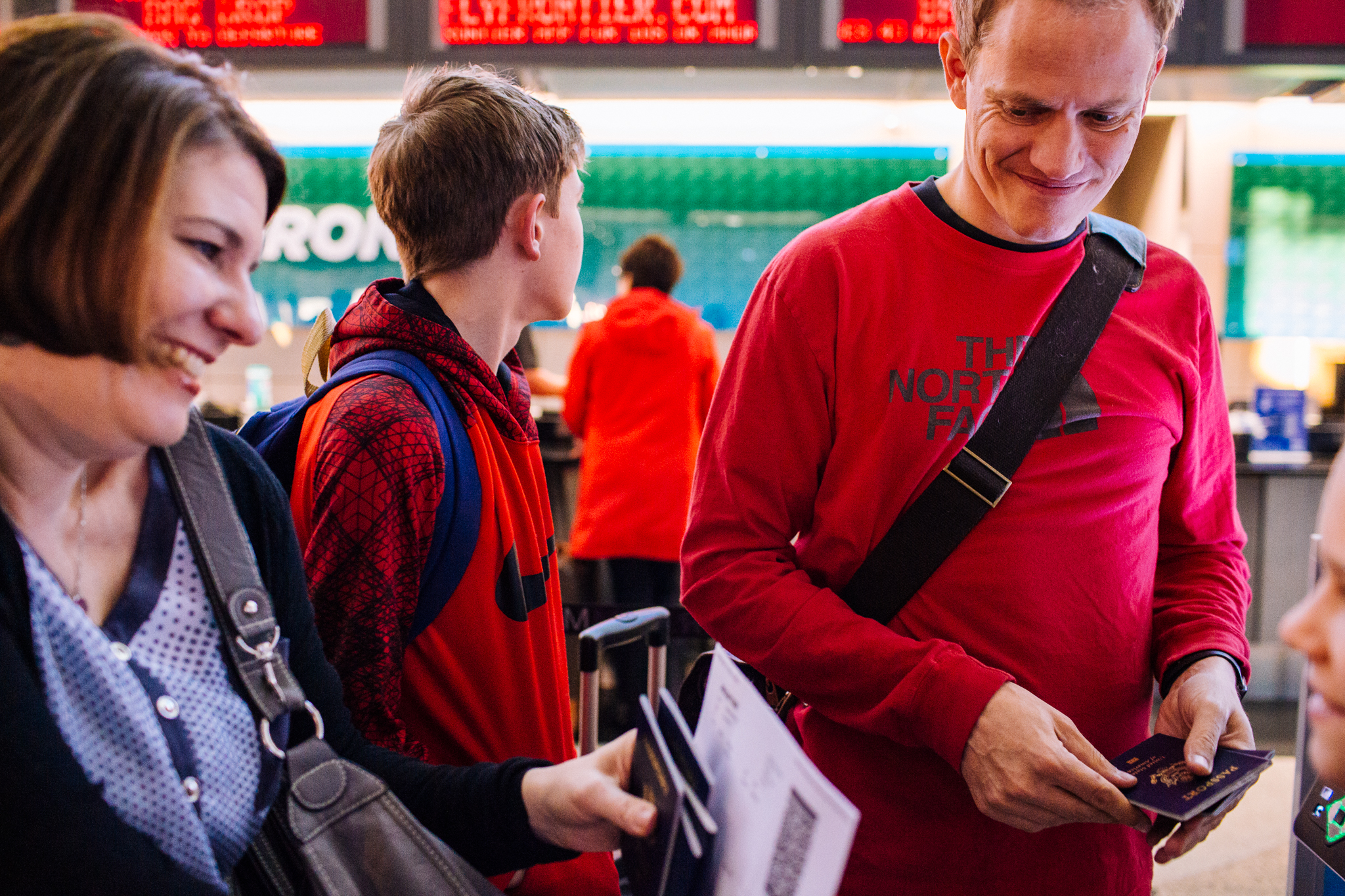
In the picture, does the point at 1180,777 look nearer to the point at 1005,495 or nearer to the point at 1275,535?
the point at 1005,495

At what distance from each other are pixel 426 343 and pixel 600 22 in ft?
7.76

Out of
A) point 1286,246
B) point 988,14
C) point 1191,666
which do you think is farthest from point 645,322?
point 1286,246

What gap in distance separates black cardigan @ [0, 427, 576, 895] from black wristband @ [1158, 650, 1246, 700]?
78cm

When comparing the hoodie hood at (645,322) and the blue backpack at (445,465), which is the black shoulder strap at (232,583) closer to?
the blue backpack at (445,465)

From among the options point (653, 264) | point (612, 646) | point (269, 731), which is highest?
point (653, 264)

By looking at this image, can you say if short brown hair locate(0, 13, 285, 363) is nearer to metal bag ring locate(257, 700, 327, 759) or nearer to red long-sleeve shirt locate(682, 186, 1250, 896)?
metal bag ring locate(257, 700, 327, 759)

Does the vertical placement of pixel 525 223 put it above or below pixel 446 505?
above

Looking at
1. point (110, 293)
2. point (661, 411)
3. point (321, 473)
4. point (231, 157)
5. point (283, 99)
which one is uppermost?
point (283, 99)

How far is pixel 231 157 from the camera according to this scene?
83 centimetres

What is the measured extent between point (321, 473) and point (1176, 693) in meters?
1.04

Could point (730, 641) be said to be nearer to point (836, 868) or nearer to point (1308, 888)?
point (836, 868)

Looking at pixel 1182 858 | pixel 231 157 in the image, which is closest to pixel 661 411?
pixel 1182 858

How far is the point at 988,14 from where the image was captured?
3.86 ft

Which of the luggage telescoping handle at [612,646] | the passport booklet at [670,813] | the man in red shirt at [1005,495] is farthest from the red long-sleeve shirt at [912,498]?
the luggage telescoping handle at [612,646]
